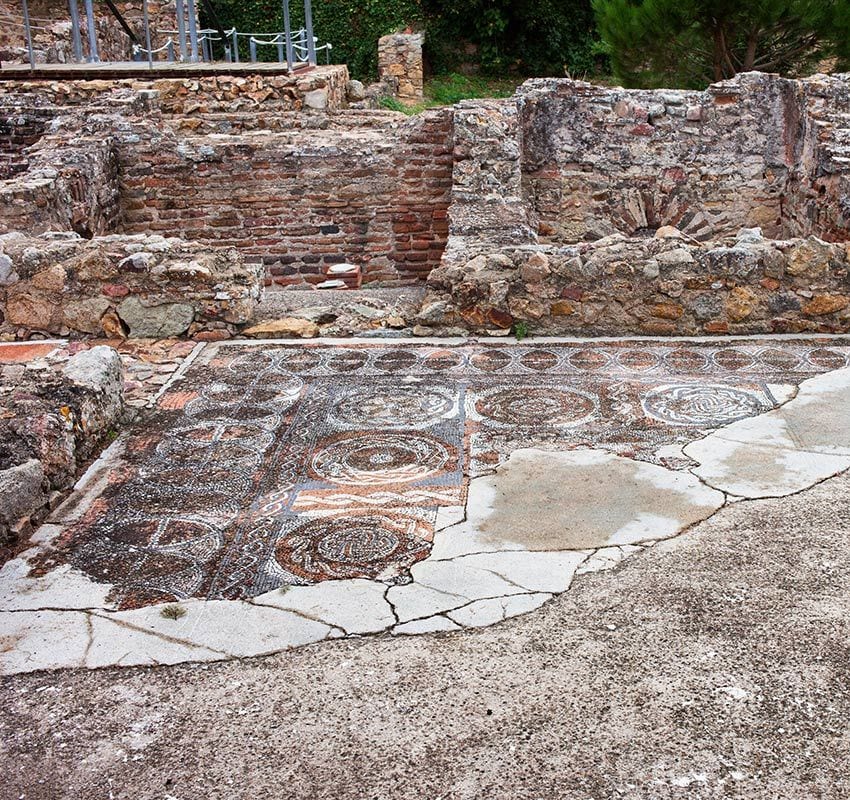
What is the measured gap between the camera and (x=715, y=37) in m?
13.2

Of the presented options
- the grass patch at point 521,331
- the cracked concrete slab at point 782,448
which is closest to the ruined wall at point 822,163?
the grass patch at point 521,331

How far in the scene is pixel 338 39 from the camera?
21.1 m

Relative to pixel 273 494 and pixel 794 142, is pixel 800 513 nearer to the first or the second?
pixel 273 494

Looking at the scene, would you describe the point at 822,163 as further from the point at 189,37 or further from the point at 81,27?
the point at 81,27

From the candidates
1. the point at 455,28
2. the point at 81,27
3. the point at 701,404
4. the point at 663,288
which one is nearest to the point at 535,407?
the point at 701,404

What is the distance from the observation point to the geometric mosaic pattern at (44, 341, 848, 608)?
3398mm

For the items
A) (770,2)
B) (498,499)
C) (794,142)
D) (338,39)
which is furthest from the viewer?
(338,39)

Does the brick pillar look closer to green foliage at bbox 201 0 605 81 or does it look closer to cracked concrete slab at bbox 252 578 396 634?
green foliage at bbox 201 0 605 81

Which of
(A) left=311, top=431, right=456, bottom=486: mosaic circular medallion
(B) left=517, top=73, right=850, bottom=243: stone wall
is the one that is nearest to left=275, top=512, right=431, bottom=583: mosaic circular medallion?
(A) left=311, top=431, right=456, bottom=486: mosaic circular medallion

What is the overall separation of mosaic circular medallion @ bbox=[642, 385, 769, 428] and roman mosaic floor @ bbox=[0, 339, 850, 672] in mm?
15

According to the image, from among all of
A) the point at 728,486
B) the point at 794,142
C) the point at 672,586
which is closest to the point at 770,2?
the point at 794,142

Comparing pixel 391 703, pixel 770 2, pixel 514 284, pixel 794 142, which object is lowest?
pixel 391 703

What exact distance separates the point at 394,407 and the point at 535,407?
2.21 ft

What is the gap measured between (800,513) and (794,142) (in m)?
6.53
